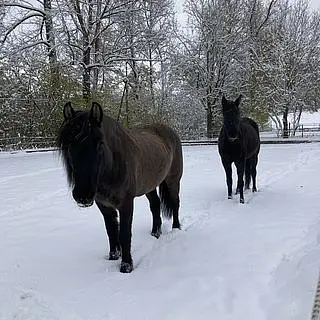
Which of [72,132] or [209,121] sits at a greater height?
[72,132]

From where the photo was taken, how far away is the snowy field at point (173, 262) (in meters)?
3.10

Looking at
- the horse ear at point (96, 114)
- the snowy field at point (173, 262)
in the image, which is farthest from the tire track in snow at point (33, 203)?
the horse ear at point (96, 114)

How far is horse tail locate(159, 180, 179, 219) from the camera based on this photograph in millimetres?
5297

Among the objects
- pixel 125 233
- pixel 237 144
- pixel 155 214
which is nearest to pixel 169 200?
pixel 155 214

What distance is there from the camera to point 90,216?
617cm

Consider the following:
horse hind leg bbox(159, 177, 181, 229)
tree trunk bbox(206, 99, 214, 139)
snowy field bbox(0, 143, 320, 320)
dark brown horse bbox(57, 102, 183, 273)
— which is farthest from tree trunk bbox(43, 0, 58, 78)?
dark brown horse bbox(57, 102, 183, 273)

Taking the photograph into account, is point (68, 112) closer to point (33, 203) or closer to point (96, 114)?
point (96, 114)

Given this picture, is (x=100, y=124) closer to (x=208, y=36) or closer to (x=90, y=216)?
(x=90, y=216)

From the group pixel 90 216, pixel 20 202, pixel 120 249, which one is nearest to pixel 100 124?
pixel 120 249

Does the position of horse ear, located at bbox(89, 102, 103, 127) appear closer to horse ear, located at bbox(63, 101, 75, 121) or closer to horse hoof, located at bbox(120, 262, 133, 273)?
horse ear, located at bbox(63, 101, 75, 121)

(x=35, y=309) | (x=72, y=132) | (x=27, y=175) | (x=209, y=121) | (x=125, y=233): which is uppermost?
(x=72, y=132)

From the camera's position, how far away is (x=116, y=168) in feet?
12.3

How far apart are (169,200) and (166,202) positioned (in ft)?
0.15

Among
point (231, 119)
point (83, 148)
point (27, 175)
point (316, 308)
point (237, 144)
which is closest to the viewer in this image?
point (316, 308)
